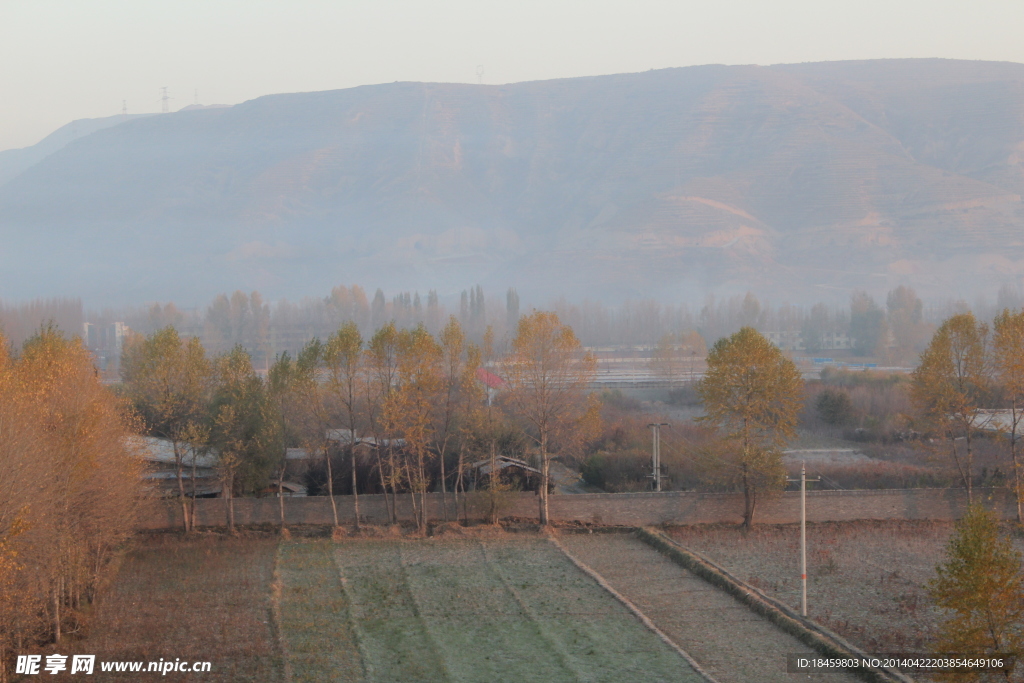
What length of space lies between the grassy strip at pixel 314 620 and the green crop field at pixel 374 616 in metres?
0.04

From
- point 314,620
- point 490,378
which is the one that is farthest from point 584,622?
point 490,378

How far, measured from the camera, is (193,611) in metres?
19.6

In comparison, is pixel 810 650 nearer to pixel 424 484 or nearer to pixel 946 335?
pixel 424 484

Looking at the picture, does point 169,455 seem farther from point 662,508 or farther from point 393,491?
point 662,508

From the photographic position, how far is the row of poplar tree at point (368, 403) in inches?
1136

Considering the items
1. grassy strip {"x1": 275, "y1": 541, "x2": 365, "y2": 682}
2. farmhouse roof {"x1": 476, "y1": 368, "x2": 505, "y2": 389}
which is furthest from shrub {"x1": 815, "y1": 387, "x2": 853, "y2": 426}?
grassy strip {"x1": 275, "y1": 541, "x2": 365, "y2": 682}

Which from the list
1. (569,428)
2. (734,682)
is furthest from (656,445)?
(734,682)

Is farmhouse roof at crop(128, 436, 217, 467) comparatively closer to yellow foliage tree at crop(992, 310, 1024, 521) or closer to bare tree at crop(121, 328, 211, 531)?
bare tree at crop(121, 328, 211, 531)

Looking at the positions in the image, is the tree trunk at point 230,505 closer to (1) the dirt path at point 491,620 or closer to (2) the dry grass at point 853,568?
(1) the dirt path at point 491,620

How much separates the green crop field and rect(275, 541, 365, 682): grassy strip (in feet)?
0.14

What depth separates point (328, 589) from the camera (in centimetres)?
2158

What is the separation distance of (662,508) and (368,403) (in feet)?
35.5

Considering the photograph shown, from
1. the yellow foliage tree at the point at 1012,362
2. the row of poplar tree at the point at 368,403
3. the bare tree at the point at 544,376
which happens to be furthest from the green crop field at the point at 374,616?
the yellow foliage tree at the point at 1012,362

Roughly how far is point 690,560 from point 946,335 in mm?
14415
